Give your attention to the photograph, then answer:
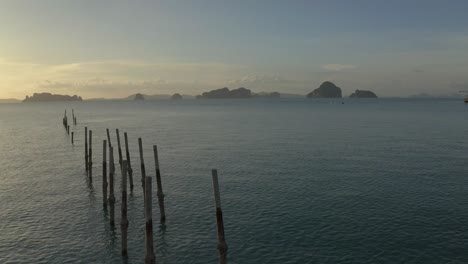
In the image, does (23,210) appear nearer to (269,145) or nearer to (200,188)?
(200,188)

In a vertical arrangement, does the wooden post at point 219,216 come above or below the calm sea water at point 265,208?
above

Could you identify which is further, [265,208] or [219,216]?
[265,208]

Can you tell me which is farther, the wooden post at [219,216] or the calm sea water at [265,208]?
the calm sea water at [265,208]

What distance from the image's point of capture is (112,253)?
2523cm

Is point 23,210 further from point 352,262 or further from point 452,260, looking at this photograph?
point 452,260

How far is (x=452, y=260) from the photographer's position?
23547mm

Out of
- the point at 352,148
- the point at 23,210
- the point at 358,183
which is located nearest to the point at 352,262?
the point at 358,183

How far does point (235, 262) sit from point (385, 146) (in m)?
51.1

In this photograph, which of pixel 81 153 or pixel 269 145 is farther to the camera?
pixel 269 145

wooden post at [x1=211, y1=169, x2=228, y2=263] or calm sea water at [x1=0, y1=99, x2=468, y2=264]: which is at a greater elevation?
wooden post at [x1=211, y1=169, x2=228, y2=263]

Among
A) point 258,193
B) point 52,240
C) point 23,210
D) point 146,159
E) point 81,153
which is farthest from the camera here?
point 81,153

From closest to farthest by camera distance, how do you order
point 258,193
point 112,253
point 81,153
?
point 112,253, point 258,193, point 81,153

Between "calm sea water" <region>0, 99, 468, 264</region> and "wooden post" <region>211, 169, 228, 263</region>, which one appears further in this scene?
"calm sea water" <region>0, 99, 468, 264</region>

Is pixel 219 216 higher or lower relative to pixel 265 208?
higher
